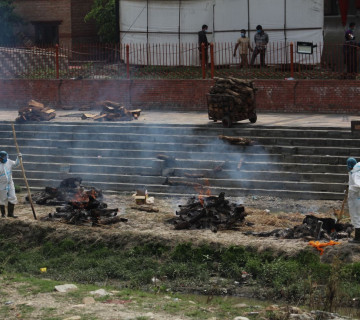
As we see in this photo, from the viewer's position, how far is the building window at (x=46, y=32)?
36438 millimetres

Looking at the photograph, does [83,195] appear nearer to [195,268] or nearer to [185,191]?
[185,191]

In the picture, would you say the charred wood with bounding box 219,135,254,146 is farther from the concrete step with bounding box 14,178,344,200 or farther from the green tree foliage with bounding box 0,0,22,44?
the green tree foliage with bounding box 0,0,22,44

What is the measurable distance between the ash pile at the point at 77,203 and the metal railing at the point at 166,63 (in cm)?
800

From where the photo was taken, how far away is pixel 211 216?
15.4 meters

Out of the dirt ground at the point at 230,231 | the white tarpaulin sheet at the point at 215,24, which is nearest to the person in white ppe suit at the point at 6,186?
the dirt ground at the point at 230,231

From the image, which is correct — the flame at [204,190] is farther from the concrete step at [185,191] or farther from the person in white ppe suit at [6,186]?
the person in white ppe suit at [6,186]

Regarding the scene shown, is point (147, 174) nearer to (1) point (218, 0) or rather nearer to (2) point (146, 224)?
(2) point (146, 224)

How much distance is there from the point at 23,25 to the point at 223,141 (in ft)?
66.9

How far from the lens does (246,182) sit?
60.0ft

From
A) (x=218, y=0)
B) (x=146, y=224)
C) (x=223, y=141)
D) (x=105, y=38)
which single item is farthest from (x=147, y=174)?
(x=105, y=38)

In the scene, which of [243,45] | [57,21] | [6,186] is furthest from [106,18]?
[6,186]

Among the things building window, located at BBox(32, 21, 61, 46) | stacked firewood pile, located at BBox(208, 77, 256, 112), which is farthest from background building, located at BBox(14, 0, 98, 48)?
stacked firewood pile, located at BBox(208, 77, 256, 112)

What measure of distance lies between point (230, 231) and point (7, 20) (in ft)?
78.4

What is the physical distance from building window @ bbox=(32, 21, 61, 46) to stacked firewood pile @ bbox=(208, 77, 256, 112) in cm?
1775
